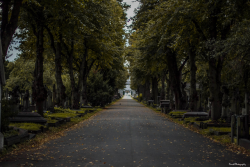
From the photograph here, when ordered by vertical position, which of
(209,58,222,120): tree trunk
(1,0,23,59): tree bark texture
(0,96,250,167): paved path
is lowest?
(0,96,250,167): paved path

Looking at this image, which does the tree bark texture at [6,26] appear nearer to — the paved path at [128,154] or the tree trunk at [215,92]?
the paved path at [128,154]

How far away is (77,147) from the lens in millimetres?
8828

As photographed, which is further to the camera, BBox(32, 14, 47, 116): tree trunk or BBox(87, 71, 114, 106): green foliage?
BBox(87, 71, 114, 106): green foliage

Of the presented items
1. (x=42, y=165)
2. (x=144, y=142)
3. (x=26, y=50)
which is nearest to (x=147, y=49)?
(x=26, y=50)

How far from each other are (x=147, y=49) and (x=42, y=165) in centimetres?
1790

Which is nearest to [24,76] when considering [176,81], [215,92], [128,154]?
[176,81]

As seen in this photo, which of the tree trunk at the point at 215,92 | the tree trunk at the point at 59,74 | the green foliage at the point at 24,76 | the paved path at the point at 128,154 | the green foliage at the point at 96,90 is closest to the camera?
the paved path at the point at 128,154

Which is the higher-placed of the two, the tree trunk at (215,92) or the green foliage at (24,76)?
the green foliage at (24,76)

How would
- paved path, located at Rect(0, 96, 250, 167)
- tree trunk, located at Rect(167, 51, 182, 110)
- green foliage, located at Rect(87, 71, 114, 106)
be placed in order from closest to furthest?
1. paved path, located at Rect(0, 96, 250, 167)
2. tree trunk, located at Rect(167, 51, 182, 110)
3. green foliage, located at Rect(87, 71, 114, 106)

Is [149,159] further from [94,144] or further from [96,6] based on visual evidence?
[96,6]

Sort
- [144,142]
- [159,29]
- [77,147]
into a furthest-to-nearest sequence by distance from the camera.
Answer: [159,29]
[144,142]
[77,147]

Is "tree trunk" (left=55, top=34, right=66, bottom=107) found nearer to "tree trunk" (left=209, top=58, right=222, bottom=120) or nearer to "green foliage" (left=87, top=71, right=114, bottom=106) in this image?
"tree trunk" (left=209, top=58, right=222, bottom=120)

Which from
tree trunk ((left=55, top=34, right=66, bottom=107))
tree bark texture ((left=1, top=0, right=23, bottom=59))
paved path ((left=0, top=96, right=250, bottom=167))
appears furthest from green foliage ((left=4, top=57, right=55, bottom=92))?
paved path ((left=0, top=96, right=250, bottom=167))

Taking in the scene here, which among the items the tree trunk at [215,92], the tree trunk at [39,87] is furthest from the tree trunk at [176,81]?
the tree trunk at [39,87]
